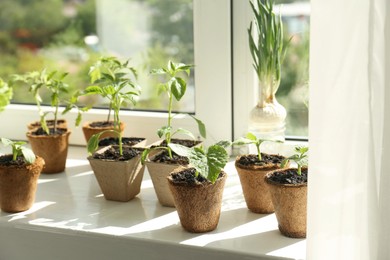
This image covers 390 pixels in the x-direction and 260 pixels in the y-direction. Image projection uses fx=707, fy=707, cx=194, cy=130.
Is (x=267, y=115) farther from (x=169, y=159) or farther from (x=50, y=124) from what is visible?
→ (x=50, y=124)

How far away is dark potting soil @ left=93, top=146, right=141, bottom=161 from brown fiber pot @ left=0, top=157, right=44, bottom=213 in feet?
0.48

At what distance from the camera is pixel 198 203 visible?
4.82 feet

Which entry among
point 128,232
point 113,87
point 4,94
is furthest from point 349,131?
point 4,94

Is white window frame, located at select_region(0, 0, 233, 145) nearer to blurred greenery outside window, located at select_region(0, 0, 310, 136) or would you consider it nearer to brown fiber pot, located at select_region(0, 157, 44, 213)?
blurred greenery outside window, located at select_region(0, 0, 310, 136)

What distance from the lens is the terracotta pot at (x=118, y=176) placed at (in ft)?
5.49

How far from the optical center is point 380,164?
1.21m

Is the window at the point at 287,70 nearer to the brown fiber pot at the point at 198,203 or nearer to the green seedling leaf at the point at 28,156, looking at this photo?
the brown fiber pot at the point at 198,203

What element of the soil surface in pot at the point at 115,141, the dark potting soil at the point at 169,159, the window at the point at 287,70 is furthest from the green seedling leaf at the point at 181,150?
the window at the point at 287,70

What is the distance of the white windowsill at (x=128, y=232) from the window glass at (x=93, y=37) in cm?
40

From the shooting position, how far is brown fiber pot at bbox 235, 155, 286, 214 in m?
1.56

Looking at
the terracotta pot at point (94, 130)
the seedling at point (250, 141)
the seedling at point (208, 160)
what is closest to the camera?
the seedling at point (208, 160)

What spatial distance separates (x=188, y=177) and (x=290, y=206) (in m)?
0.23

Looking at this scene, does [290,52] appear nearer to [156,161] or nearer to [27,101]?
[156,161]

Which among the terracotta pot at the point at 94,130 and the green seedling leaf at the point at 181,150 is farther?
the terracotta pot at the point at 94,130
